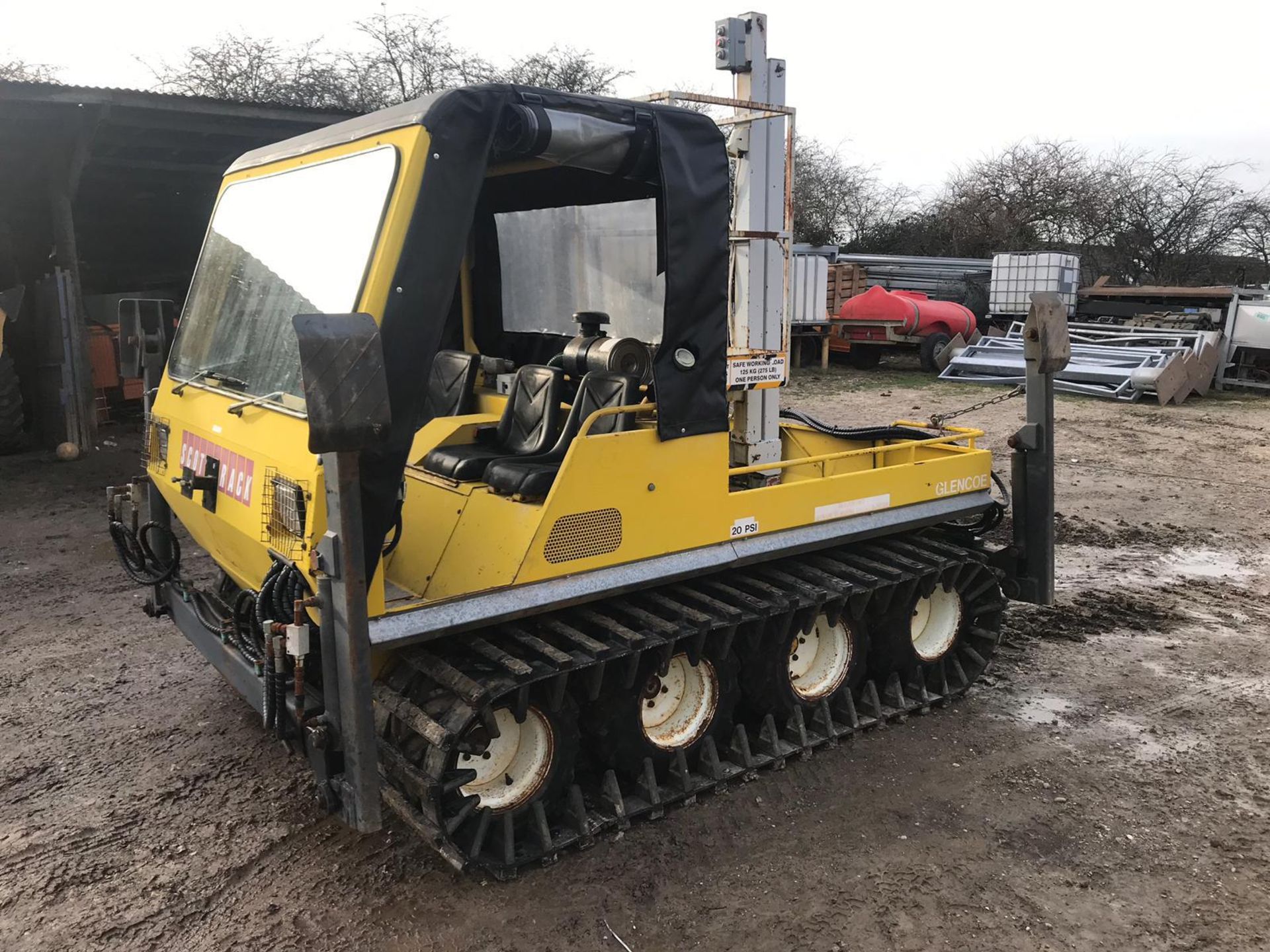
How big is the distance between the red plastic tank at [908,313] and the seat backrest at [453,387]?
14.1m

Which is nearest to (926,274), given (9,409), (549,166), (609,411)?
(9,409)

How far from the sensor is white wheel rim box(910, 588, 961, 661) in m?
4.88

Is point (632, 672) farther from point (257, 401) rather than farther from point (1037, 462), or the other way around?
point (1037, 462)

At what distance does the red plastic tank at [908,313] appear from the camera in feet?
58.2

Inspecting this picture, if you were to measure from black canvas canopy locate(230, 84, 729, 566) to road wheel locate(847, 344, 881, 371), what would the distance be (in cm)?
1474

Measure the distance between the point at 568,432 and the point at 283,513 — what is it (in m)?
1.12

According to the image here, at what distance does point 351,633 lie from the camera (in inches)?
111

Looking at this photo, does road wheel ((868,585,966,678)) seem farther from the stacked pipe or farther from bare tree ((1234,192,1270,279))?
bare tree ((1234,192,1270,279))

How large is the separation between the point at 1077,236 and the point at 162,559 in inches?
1011

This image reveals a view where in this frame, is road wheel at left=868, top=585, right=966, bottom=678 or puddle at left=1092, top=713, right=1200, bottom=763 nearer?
puddle at left=1092, top=713, right=1200, bottom=763

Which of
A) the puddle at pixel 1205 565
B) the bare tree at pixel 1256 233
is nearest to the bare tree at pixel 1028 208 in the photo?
the bare tree at pixel 1256 233

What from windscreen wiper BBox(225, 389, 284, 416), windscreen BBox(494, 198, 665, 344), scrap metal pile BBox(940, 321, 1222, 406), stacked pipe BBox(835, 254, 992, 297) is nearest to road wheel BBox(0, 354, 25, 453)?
windscreen BBox(494, 198, 665, 344)

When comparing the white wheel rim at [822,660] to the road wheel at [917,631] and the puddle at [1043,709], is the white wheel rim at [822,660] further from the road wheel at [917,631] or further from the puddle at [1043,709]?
the puddle at [1043,709]

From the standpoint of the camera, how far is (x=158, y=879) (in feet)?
11.2
